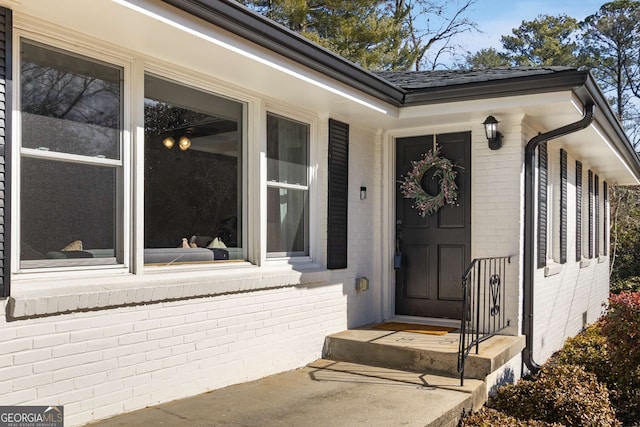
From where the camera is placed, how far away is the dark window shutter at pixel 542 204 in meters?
6.00

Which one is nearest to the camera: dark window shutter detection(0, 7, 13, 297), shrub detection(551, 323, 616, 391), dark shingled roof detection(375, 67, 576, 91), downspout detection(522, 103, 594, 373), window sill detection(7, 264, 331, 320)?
dark window shutter detection(0, 7, 13, 297)

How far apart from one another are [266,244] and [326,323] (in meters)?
1.06

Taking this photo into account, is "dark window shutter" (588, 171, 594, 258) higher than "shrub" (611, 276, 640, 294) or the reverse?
higher

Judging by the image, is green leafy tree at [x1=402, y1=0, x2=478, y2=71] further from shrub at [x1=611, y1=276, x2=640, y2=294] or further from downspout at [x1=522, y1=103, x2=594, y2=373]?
downspout at [x1=522, y1=103, x2=594, y2=373]

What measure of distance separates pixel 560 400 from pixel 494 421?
60cm

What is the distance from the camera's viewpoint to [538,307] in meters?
6.00

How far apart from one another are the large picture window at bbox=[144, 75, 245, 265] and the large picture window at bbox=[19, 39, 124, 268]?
0.30 meters

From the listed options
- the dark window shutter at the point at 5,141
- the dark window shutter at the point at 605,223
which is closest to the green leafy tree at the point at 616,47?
the dark window shutter at the point at 605,223

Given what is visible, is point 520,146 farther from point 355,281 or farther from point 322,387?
point 322,387

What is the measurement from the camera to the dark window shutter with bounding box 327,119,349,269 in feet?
18.0

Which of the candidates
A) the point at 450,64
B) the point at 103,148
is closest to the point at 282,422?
A: the point at 103,148

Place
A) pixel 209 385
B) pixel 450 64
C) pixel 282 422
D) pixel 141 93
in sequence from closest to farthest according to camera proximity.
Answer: pixel 282 422 < pixel 141 93 < pixel 209 385 < pixel 450 64

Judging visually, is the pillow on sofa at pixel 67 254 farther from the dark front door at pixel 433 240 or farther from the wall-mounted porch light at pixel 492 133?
the wall-mounted porch light at pixel 492 133

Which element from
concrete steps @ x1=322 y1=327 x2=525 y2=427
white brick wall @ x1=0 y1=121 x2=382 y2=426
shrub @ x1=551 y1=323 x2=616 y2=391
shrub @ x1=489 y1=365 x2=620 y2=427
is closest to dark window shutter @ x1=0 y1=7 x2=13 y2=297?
white brick wall @ x1=0 y1=121 x2=382 y2=426
